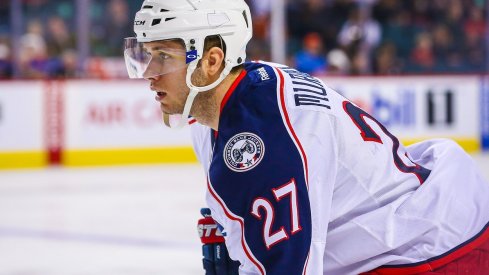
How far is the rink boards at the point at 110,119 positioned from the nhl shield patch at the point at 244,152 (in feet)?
25.0

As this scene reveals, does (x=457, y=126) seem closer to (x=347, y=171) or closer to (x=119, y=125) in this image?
(x=119, y=125)

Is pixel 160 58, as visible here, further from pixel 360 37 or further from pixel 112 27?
pixel 360 37

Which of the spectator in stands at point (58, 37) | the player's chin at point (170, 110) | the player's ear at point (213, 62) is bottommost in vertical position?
the spectator in stands at point (58, 37)

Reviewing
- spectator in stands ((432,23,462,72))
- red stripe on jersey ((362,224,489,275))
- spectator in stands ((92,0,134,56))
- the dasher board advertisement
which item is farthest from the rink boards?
red stripe on jersey ((362,224,489,275))

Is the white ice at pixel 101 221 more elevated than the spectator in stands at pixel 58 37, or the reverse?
the spectator in stands at pixel 58 37

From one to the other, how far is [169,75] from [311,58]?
8619 millimetres

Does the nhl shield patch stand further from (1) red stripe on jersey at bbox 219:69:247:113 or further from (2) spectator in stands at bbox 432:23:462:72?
(2) spectator in stands at bbox 432:23:462:72

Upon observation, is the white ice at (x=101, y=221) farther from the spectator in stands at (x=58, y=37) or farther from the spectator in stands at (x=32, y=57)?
the spectator in stands at (x=58, y=37)

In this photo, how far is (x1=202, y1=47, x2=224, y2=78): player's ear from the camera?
2145 mm

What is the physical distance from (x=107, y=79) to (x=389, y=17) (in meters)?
3.63

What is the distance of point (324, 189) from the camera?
2049 mm

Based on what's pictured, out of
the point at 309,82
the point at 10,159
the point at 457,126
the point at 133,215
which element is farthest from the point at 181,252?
the point at 457,126

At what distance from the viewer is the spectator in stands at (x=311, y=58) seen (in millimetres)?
10656

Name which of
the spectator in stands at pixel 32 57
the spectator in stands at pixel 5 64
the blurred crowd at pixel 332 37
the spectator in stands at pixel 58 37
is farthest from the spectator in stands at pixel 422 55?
the spectator in stands at pixel 5 64
